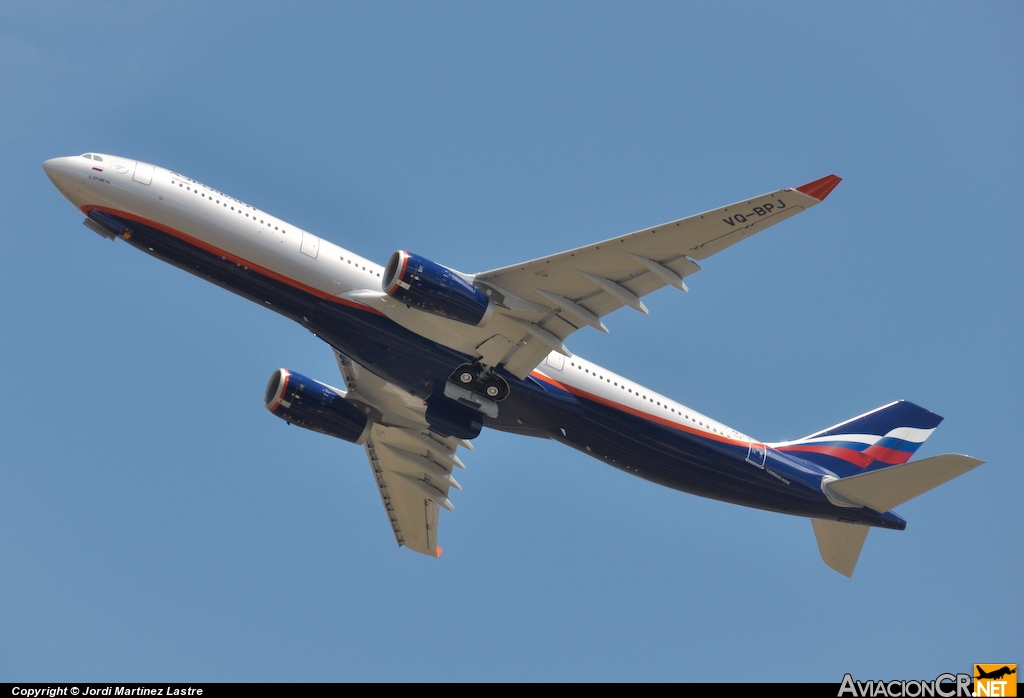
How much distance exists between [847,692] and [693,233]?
1319 centimetres

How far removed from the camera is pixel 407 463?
4212 centimetres

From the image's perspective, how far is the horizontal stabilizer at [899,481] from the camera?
108 feet

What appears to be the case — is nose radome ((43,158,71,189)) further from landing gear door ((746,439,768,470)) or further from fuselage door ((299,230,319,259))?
landing gear door ((746,439,768,470))

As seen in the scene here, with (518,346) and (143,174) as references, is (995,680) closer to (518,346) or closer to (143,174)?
(518,346)

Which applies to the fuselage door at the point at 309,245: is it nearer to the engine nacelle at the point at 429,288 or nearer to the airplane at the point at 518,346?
the airplane at the point at 518,346

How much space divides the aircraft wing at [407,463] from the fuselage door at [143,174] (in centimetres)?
1075

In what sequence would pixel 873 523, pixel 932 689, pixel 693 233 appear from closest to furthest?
pixel 932 689, pixel 693 233, pixel 873 523

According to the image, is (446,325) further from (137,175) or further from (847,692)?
(847,692)

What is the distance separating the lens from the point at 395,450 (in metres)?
42.0

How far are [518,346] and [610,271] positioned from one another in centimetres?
428

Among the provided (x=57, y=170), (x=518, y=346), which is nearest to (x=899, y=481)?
(x=518, y=346)

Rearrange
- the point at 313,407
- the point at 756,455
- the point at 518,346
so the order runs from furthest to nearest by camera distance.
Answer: the point at 313,407
the point at 756,455
the point at 518,346

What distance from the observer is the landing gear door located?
36219mm

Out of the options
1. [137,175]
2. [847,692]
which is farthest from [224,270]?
[847,692]
